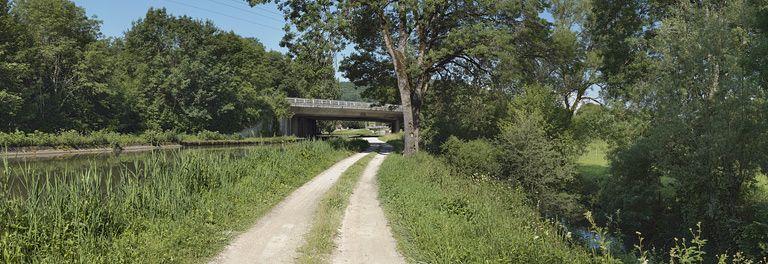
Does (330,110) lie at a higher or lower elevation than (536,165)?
higher

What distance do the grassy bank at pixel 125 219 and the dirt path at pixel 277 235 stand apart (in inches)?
11.3

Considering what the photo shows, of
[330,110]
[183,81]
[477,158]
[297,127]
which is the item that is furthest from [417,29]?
[297,127]

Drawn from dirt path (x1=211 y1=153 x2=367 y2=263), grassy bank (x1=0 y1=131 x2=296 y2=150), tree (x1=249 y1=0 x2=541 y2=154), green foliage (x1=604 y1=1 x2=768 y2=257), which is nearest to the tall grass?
grassy bank (x1=0 y1=131 x2=296 y2=150)

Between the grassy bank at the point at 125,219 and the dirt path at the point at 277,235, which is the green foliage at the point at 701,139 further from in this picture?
the grassy bank at the point at 125,219

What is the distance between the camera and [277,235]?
9.38 meters

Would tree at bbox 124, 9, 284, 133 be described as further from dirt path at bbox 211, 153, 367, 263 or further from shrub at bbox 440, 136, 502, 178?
dirt path at bbox 211, 153, 367, 263

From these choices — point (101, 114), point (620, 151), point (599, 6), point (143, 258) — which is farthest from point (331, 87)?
point (143, 258)

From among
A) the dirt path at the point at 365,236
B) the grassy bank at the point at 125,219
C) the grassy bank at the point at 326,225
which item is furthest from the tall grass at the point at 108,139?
the dirt path at the point at 365,236

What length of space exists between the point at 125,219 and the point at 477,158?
17987mm

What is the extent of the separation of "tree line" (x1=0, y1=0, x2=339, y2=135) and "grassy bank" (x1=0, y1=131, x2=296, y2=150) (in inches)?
99.2

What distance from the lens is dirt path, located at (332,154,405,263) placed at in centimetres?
809

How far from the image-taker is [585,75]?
1412 inches

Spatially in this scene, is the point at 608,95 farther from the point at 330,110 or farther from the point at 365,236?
the point at 330,110

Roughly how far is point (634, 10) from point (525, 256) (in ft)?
81.6
